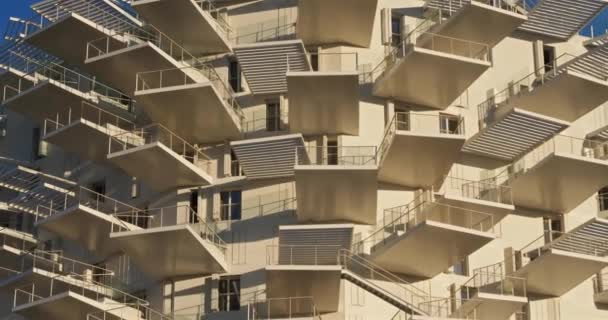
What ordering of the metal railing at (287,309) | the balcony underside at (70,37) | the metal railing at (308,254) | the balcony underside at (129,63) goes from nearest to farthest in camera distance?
the metal railing at (287,309), the metal railing at (308,254), the balcony underside at (129,63), the balcony underside at (70,37)

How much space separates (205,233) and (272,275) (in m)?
3.77

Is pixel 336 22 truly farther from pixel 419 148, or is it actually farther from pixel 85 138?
pixel 85 138

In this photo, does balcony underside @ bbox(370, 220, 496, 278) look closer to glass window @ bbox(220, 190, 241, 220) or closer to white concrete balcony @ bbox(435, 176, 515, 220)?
white concrete balcony @ bbox(435, 176, 515, 220)

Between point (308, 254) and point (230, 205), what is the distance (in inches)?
131

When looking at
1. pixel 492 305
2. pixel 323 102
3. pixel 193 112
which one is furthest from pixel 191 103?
pixel 492 305

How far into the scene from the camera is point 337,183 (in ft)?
116

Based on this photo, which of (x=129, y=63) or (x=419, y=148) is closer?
(x=419, y=148)

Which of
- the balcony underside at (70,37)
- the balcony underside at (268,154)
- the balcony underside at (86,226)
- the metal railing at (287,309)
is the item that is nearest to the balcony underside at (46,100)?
the balcony underside at (70,37)

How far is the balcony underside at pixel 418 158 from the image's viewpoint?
35156 millimetres

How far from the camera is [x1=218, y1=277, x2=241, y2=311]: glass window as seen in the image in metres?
36.6

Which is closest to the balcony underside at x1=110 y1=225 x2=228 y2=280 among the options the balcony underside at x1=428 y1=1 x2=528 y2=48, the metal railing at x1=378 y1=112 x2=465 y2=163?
the metal railing at x1=378 y1=112 x2=465 y2=163

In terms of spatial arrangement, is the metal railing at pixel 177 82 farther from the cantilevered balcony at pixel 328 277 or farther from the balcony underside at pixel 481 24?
the balcony underside at pixel 481 24

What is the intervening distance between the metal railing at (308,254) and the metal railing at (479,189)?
13.3 feet

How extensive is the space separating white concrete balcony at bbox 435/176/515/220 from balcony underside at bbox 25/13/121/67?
11.3 m
